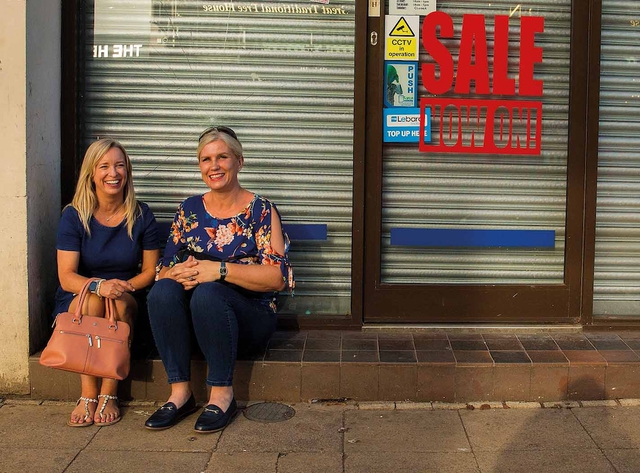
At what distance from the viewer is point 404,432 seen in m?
3.90

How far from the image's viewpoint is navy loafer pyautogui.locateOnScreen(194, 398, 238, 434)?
12.7 ft

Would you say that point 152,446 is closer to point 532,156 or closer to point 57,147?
point 57,147

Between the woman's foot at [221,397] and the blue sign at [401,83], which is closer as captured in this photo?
the woman's foot at [221,397]

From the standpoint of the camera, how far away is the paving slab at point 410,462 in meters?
3.49

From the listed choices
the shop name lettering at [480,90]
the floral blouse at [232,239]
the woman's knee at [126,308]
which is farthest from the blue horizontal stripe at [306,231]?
the woman's knee at [126,308]

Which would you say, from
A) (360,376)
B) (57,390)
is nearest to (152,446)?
(57,390)

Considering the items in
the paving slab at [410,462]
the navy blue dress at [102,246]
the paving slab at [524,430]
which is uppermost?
the navy blue dress at [102,246]

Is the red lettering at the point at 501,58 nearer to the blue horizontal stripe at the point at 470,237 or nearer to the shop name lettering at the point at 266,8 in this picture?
the blue horizontal stripe at the point at 470,237

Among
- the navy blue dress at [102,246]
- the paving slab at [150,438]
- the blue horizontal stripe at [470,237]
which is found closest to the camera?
the paving slab at [150,438]

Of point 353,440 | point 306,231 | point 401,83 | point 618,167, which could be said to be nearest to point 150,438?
point 353,440

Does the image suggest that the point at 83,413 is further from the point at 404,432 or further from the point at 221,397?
the point at 404,432

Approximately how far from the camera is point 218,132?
14.0 feet

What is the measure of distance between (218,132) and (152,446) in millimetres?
1684

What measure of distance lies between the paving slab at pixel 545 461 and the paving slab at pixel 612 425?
17 cm
